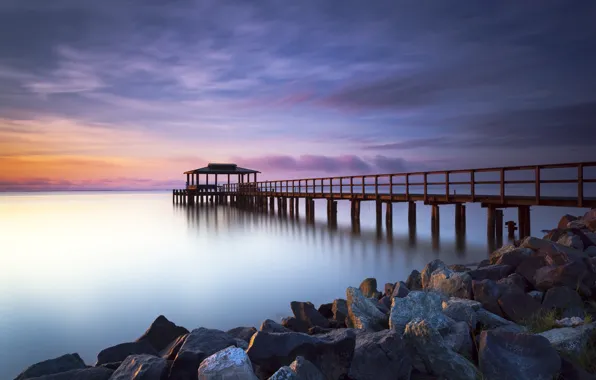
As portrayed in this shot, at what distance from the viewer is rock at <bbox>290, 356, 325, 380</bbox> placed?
3314 mm

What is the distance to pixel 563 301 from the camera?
5074mm

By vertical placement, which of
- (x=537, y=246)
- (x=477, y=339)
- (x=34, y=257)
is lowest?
(x=34, y=257)

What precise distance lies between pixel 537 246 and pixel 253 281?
633cm

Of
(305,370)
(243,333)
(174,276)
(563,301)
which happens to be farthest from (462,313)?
(174,276)

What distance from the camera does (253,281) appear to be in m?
10.8

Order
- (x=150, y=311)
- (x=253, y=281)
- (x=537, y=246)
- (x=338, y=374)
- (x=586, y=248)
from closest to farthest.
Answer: (x=338, y=374) → (x=537, y=246) → (x=586, y=248) → (x=150, y=311) → (x=253, y=281)

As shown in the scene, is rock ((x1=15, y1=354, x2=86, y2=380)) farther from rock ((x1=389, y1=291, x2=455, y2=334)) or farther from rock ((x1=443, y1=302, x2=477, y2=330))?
rock ((x1=443, y1=302, x2=477, y2=330))

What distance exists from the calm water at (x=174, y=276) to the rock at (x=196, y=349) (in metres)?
2.79

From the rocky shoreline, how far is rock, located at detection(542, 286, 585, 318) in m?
0.01

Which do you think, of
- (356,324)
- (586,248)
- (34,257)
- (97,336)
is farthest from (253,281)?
(34,257)

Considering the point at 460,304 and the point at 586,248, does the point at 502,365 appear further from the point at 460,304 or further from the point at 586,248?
the point at 586,248

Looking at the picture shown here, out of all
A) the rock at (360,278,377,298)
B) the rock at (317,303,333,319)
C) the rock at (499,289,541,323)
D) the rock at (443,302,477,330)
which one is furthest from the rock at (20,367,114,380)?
the rock at (360,278,377,298)

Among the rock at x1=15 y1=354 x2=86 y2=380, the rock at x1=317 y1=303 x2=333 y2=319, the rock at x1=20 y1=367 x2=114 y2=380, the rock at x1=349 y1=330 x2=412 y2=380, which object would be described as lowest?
the rock at x1=317 y1=303 x2=333 y2=319

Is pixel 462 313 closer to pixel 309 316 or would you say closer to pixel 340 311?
pixel 340 311
